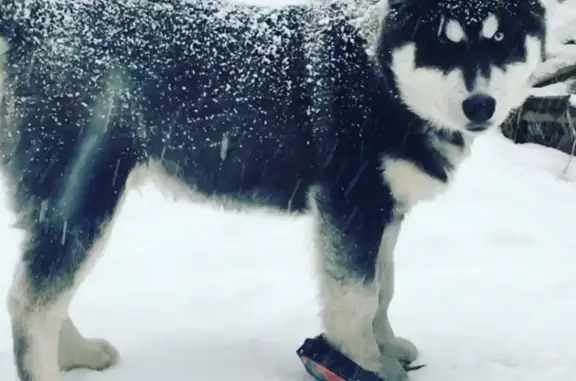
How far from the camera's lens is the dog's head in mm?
2195

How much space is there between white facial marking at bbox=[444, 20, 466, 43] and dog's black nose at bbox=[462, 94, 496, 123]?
0.53 feet

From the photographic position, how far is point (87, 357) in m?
2.71

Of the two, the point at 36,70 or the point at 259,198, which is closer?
the point at 36,70

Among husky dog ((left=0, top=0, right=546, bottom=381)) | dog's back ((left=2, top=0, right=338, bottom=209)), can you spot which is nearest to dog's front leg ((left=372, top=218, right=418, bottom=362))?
husky dog ((left=0, top=0, right=546, bottom=381))

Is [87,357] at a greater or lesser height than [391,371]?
lesser

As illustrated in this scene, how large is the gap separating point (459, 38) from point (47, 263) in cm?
129

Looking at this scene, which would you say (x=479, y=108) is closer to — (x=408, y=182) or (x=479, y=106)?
(x=479, y=106)

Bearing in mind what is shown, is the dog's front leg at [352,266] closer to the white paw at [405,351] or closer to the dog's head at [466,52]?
the white paw at [405,351]

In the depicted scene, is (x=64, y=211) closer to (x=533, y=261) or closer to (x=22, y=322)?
(x=22, y=322)

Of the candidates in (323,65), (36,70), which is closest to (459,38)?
(323,65)

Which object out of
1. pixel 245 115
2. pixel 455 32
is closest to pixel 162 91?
pixel 245 115

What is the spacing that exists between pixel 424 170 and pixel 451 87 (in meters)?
0.30

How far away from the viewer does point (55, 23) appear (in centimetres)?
236

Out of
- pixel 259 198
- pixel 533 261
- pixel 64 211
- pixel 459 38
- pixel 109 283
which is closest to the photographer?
pixel 459 38
